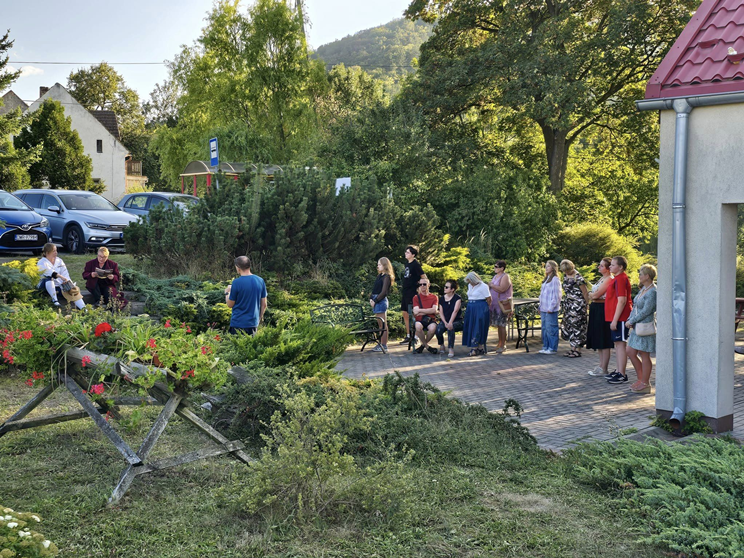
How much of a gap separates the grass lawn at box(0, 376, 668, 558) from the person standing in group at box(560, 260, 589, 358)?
18.9 ft

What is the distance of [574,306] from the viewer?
11.7m

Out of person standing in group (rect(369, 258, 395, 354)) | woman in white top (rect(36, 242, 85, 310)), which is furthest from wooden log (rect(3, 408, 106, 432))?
person standing in group (rect(369, 258, 395, 354))

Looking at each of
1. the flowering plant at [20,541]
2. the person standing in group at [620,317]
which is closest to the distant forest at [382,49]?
the person standing in group at [620,317]

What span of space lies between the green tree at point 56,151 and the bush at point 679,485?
37.4m

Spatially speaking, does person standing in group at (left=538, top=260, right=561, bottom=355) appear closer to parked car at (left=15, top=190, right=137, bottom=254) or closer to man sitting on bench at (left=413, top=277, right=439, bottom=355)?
man sitting on bench at (left=413, top=277, right=439, bottom=355)

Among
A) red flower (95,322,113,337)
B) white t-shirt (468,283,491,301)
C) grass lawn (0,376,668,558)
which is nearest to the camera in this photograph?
grass lawn (0,376,668,558)

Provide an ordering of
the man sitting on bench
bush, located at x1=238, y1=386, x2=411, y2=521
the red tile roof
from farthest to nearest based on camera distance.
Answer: the man sitting on bench → the red tile roof → bush, located at x1=238, y1=386, x2=411, y2=521

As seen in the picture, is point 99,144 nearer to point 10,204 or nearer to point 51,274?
point 10,204

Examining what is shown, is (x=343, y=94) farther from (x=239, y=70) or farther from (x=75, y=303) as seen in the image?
(x=75, y=303)

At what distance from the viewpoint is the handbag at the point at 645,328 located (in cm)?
916

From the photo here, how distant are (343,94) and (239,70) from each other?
572 inches

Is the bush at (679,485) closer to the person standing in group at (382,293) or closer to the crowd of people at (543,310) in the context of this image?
the crowd of people at (543,310)

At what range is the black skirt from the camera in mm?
10469

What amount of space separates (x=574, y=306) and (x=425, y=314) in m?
2.47
